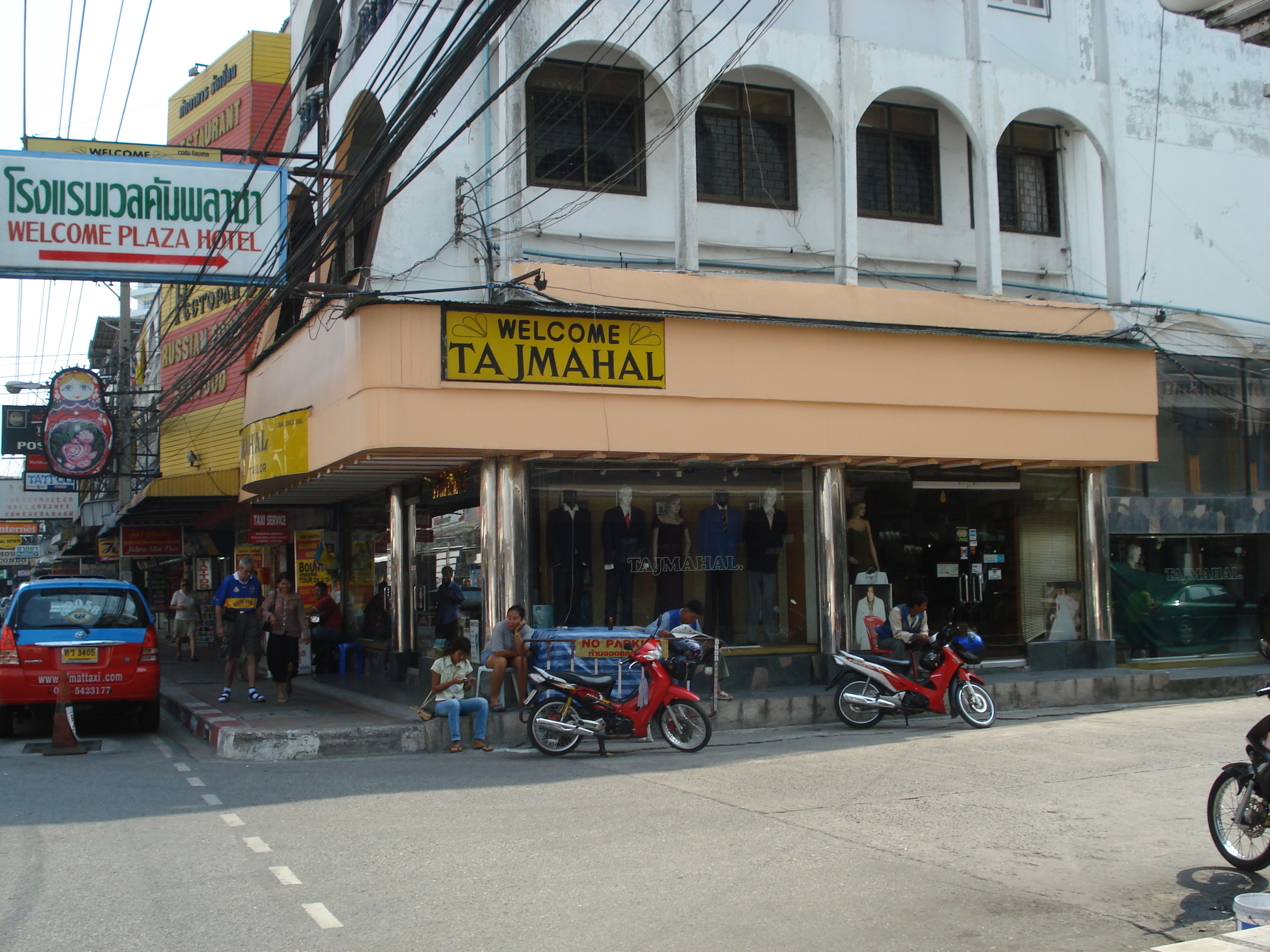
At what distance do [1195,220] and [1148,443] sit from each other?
172 inches

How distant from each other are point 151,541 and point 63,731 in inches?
731

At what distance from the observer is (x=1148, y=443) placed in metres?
17.9

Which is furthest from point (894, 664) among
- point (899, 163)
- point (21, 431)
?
point (21, 431)

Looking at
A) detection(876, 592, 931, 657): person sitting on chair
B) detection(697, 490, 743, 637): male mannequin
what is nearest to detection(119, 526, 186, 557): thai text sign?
detection(697, 490, 743, 637): male mannequin

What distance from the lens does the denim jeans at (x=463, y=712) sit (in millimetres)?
12289

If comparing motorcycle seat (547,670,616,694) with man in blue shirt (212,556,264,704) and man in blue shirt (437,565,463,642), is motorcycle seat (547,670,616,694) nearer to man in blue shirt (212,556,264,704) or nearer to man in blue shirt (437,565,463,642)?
man in blue shirt (437,565,463,642)

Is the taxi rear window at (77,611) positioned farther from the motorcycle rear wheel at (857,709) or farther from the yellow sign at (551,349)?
the motorcycle rear wheel at (857,709)

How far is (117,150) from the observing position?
43.4 feet

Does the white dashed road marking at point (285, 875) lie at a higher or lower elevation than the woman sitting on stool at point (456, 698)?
lower

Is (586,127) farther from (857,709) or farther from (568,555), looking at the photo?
(857,709)

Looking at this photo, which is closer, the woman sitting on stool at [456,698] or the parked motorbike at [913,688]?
the woman sitting on stool at [456,698]

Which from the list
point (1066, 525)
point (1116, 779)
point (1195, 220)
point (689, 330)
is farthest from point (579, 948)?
point (1195, 220)

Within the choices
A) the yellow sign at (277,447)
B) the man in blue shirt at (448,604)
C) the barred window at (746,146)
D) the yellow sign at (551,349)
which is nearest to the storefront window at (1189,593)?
the barred window at (746,146)

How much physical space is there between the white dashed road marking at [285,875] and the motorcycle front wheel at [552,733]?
489cm
